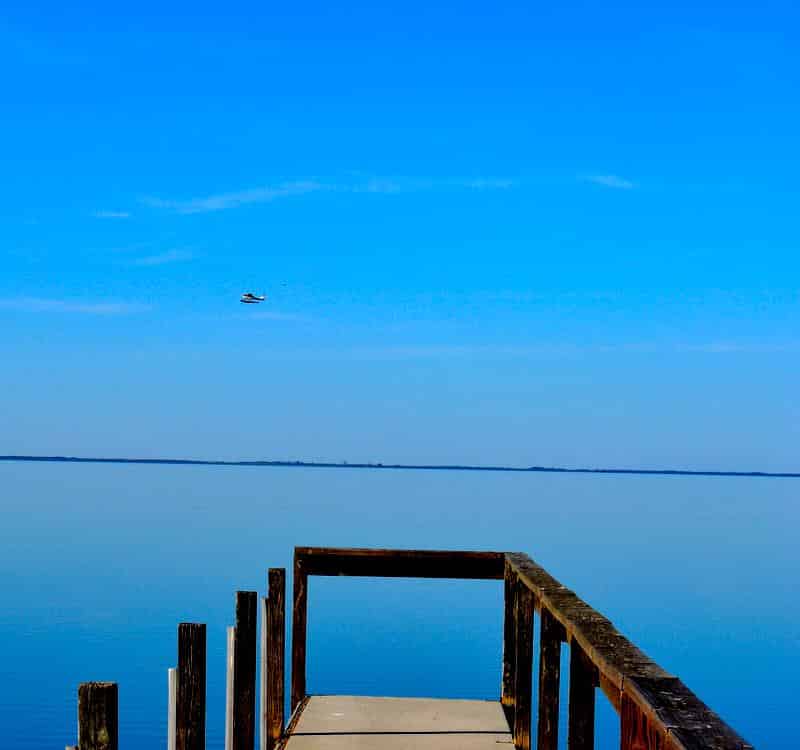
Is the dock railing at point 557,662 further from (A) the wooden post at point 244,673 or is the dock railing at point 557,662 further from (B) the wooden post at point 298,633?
(A) the wooden post at point 244,673

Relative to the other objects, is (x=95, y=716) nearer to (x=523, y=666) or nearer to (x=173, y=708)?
(x=173, y=708)

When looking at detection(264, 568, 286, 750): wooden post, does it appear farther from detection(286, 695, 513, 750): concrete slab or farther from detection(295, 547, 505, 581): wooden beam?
detection(295, 547, 505, 581): wooden beam

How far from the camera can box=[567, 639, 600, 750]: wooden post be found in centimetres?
434

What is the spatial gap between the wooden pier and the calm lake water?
7.36m

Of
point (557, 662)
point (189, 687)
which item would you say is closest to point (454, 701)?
point (557, 662)

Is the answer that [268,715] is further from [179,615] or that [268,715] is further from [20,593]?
[20,593]

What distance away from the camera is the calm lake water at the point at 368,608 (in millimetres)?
18109

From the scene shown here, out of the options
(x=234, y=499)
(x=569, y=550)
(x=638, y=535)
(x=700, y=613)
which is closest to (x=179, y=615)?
(x=700, y=613)

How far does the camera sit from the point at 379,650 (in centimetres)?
2192

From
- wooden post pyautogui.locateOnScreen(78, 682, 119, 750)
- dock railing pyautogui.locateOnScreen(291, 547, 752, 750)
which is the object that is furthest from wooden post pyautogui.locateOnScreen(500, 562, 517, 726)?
wooden post pyautogui.locateOnScreen(78, 682, 119, 750)

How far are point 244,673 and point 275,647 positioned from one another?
3.73 feet

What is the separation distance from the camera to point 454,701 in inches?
344

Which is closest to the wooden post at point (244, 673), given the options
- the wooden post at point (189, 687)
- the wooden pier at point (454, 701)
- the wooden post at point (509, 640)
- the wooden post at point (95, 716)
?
the wooden pier at point (454, 701)

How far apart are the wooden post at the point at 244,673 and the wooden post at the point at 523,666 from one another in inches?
70.6
